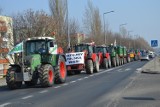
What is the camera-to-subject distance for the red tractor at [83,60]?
107 ft

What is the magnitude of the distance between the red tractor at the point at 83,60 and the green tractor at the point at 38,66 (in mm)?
8072

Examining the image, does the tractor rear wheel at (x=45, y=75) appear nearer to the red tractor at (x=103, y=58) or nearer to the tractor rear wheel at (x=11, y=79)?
the tractor rear wheel at (x=11, y=79)

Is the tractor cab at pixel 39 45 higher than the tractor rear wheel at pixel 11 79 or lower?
higher

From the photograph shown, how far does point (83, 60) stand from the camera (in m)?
33.1

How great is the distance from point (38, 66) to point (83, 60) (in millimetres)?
11671

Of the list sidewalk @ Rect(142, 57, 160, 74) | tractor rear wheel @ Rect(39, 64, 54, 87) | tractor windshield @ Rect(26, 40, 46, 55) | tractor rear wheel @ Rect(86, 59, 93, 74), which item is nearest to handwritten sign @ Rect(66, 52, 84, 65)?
tractor rear wheel @ Rect(86, 59, 93, 74)

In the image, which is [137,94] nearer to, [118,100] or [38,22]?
[118,100]

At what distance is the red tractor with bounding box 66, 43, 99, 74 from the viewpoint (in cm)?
3269

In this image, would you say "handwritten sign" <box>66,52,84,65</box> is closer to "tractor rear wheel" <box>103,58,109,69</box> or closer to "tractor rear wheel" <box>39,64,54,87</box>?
"tractor rear wheel" <box>103,58,109,69</box>

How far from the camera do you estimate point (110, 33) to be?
341ft

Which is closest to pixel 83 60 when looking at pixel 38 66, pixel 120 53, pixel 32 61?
pixel 38 66

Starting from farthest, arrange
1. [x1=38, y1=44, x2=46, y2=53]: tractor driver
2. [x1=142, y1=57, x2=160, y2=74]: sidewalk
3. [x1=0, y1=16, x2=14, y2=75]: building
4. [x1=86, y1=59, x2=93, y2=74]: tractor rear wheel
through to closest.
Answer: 1. [x1=0, y1=16, x2=14, y2=75]: building
2. [x1=142, y1=57, x2=160, y2=74]: sidewalk
3. [x1=86, y1=59, x2=93, y2=74]: tractor rear wheel
4. [x1=38, y1=44, x2=46, y2=53]: tractor driver

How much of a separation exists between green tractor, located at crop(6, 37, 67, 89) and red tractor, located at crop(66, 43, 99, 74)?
8072 millimetres

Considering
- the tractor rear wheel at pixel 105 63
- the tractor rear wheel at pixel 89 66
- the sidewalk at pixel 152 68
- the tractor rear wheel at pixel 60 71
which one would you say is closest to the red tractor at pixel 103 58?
the tractor rear wheel at pixel 105 63
